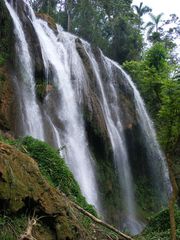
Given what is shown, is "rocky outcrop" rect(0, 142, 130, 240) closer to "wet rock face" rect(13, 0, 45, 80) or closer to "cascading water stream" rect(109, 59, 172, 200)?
"wet rock face" rect(13, 0, 45, 80)

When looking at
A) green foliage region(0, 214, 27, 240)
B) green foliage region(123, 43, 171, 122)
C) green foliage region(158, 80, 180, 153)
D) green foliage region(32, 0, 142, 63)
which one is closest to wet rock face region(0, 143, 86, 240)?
green foliage region(0, 214, 27, 240)

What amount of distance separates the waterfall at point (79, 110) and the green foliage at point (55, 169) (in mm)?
4554

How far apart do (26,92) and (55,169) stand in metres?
6.96

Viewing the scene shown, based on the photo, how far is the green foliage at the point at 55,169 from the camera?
929 centimetres

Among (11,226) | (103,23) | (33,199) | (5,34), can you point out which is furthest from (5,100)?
(103,23)

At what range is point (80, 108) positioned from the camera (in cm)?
1873

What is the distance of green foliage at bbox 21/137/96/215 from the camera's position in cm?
929

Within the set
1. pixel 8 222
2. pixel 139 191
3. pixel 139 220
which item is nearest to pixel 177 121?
pixel 8 222

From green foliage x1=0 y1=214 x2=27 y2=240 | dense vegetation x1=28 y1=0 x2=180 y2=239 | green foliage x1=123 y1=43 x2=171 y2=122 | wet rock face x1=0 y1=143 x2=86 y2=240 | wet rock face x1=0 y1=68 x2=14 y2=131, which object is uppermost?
dense vegetation x1=28 y1=0 x2=180 y2=239

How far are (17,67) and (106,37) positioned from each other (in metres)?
20.6

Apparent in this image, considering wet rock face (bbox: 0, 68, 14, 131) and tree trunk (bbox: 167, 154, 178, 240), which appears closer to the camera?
tree trunk (bbox: 167, 154, 178, 240)

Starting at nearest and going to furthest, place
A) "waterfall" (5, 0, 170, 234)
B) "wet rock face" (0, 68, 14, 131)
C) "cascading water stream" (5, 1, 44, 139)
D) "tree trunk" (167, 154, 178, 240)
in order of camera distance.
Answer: "tree trunk" (167, 154, 178, 240)
"wet rock face" (0, 68, 14, 131)
"cascading water stream" (5, 1, 44, 139)
"waterfall" (5, 0, 170, 234)

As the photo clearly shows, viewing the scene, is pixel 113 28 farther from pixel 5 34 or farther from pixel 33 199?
pixel 33 199

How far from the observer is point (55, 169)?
374 inches
